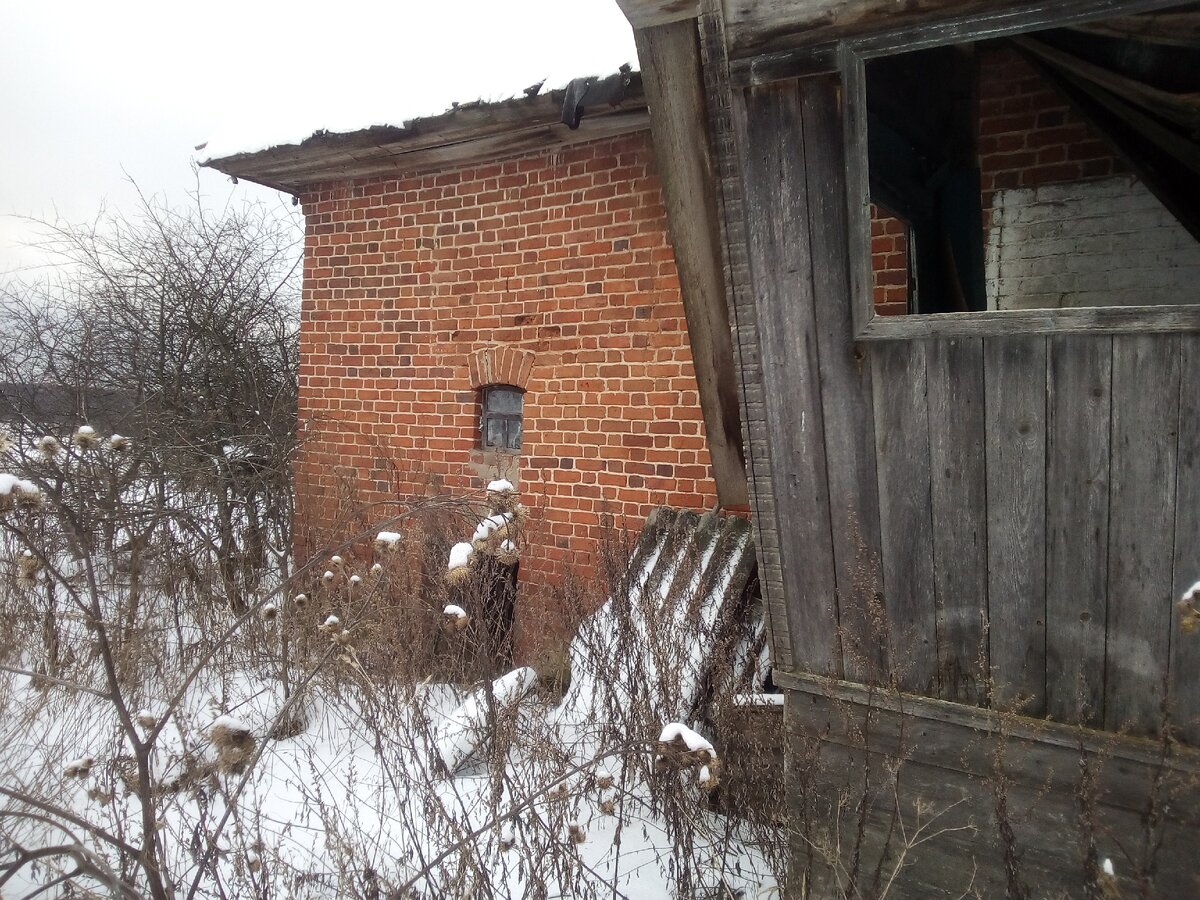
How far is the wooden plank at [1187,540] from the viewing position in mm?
1887

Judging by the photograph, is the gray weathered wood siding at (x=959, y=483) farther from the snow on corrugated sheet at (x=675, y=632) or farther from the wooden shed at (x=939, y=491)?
the snow on corrugated sheet at (x=675, y=632)

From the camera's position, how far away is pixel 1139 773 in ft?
6.91

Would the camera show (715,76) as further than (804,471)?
No

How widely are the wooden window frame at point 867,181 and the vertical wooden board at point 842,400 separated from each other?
0.15 feet

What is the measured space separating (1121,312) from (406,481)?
465cm

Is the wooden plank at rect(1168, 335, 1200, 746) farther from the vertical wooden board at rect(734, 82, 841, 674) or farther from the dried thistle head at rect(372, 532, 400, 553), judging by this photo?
the dried thistle head at rect(372, 532, 400, 553)

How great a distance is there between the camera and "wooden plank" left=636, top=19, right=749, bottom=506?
2410mm

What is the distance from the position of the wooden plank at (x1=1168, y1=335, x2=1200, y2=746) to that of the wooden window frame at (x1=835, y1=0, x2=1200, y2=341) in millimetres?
136

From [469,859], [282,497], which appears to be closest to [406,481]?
[282,497]

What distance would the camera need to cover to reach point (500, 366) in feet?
16.8

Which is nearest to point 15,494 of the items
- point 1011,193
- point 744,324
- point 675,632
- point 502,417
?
point 744,324

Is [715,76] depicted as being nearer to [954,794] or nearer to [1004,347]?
[1004,347]

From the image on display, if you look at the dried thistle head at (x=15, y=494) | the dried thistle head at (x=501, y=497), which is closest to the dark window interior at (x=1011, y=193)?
the dried thistle head at (x=501, y=497)

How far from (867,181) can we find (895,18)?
40 cm
